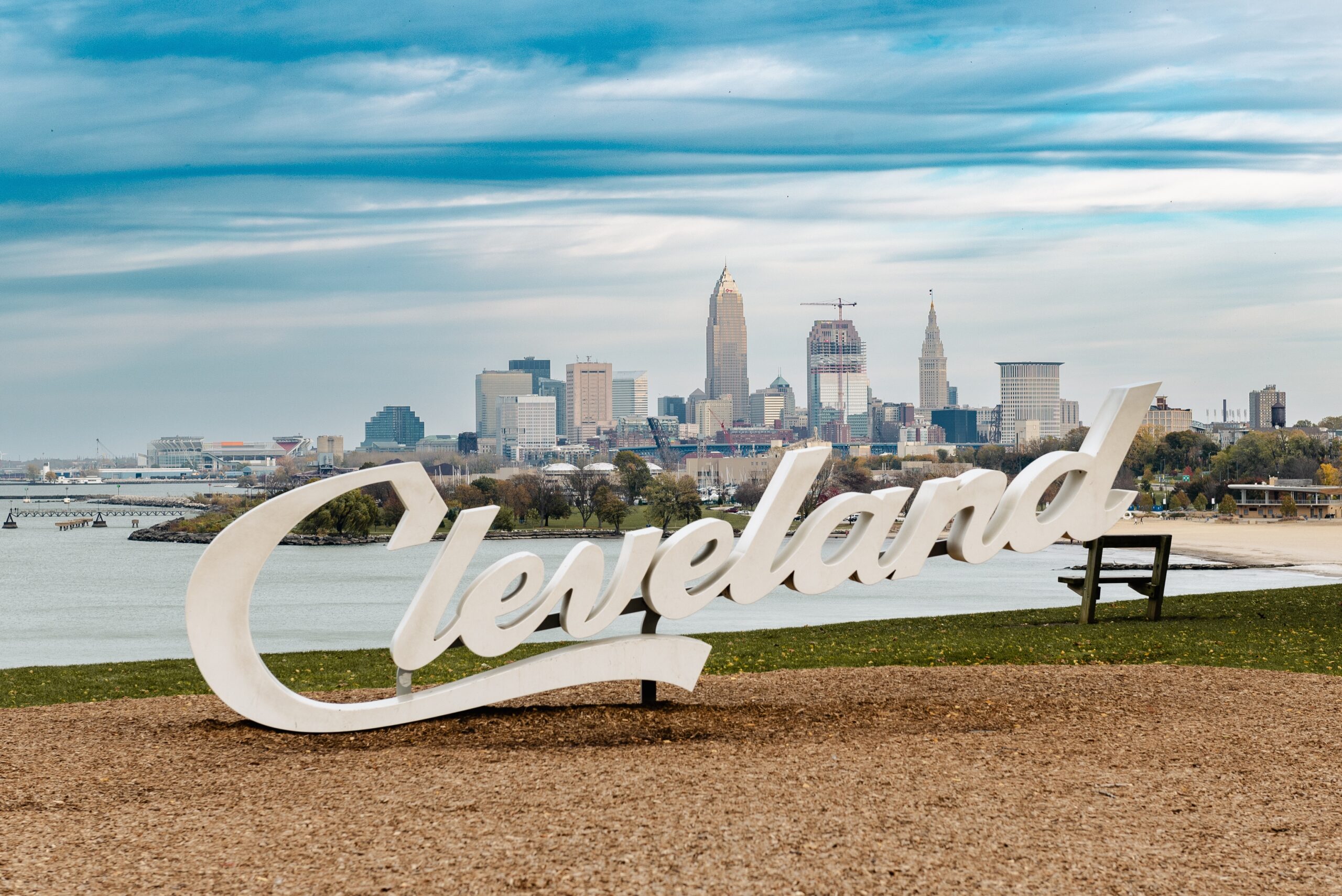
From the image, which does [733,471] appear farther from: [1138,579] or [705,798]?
[705,798]

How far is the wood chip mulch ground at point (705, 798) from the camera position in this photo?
7336 millimetres

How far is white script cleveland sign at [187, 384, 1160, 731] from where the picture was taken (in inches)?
428

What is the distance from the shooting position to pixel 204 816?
8.60m

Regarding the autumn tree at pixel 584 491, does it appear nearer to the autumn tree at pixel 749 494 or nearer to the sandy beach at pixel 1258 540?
the autumn tree at pixel 749 494

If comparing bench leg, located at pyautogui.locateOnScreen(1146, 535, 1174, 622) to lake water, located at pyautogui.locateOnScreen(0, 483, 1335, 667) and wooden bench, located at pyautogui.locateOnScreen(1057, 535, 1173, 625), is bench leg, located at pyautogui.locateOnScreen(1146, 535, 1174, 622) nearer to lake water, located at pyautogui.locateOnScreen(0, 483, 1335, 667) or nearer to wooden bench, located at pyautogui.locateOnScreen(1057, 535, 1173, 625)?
wooden bench, located at pyautogui.locateOnScreen(1057, 535, 1173, 625)

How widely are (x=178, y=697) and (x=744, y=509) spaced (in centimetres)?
11306

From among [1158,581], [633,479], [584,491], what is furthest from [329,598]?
[633,479]

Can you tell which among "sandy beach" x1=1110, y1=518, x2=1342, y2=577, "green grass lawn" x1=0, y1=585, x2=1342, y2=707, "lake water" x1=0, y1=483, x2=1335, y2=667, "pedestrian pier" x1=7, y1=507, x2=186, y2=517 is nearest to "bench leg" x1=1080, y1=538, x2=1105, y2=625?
"green grass lawn" x1=0, y1=585, x2=1342, y2=707

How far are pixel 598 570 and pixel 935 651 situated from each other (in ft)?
27.6

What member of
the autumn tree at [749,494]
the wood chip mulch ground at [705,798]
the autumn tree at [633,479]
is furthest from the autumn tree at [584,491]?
the wood chip mulch ground at [705,798]

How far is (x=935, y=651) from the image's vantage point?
18.5 meters

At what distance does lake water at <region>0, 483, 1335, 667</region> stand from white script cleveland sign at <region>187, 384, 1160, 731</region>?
66.1 ft

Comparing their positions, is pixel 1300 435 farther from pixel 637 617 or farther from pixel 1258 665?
pixel 1258 665

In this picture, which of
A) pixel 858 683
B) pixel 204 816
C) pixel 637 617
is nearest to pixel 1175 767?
pixel 858 683
